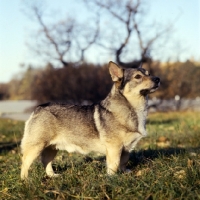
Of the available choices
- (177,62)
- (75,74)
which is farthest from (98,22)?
(177,62)

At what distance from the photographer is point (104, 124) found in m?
5.80

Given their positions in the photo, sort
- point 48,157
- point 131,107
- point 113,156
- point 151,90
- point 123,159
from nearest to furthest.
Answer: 1. point 113,156
2. point 151,90
3. point 131,107
4. point 123,159
5. point 48,157

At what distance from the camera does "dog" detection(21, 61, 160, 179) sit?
5691 mm

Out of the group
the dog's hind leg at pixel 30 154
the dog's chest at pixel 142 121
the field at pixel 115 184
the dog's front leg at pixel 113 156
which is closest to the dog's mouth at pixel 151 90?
the dog's chest at pixel 142 121

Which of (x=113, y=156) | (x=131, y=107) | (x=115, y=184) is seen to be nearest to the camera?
(x=115, y=184)

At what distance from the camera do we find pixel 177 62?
2662cm

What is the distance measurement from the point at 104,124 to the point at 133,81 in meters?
0.83

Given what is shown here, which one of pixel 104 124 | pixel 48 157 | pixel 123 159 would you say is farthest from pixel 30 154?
pixel 123 159

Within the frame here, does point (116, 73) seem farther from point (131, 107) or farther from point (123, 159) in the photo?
point (123, 159)

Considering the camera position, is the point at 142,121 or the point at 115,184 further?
the point at 142,121

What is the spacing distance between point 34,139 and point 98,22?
18.3 m

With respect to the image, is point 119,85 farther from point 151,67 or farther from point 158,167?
point 151,67

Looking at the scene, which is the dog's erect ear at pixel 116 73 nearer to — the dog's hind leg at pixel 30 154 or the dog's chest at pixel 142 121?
the dog's chest at pixel 142 121

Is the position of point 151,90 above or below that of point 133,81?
below
